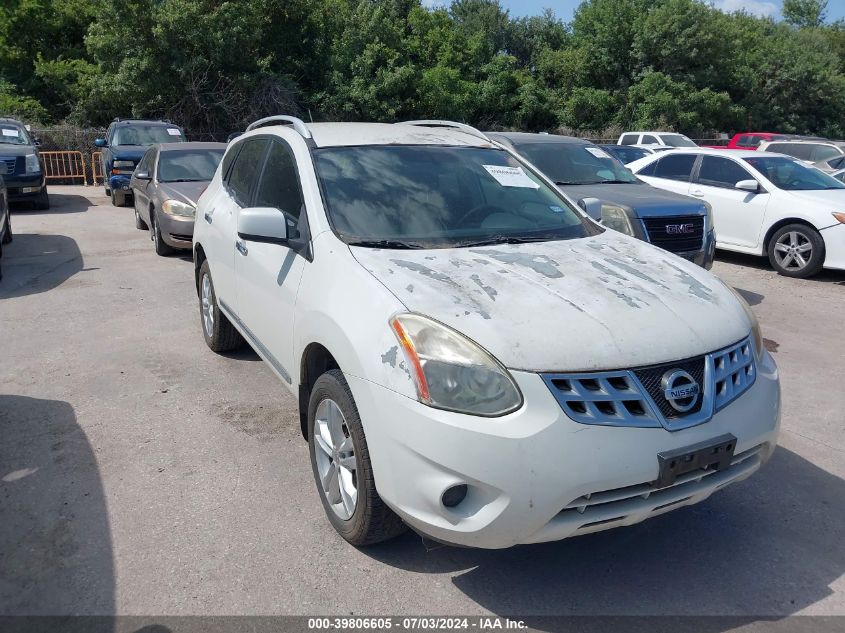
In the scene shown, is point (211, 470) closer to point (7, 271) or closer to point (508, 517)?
point (508, 517)

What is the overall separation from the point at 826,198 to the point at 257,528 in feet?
29.4

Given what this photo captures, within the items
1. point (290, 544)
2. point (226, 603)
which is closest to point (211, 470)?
point (290, 544)

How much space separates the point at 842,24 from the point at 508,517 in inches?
3093

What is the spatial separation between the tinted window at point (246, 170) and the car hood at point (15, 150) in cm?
1073

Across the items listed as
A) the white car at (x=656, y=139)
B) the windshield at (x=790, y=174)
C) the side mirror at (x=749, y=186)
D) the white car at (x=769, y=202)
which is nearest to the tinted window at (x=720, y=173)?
the white car at (x=769, y=202)

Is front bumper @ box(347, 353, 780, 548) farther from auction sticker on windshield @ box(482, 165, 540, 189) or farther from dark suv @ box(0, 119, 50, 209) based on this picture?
dark suv @ box(0, 119, 50, 209)

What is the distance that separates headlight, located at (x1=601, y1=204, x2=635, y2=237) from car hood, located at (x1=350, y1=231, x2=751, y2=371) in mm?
4030

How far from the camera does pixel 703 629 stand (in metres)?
2.89

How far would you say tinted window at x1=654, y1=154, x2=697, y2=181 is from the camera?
1106cm

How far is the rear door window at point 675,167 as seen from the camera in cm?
1105

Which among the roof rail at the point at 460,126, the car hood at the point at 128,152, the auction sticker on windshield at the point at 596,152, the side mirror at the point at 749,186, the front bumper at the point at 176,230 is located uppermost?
the roof rail at the point at 460,126

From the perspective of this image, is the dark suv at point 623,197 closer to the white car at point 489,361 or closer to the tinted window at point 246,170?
the tinted window at point 246,170


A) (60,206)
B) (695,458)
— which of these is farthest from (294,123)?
(60,206)

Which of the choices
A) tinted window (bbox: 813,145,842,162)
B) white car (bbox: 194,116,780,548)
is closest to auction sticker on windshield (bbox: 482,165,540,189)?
white car (bbox: 194,116,780,548)
